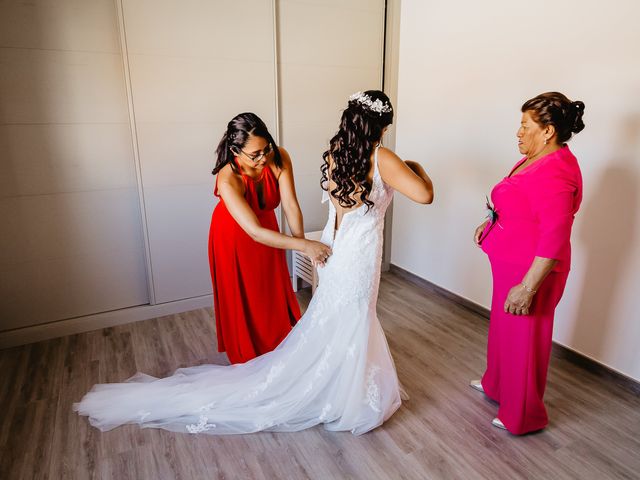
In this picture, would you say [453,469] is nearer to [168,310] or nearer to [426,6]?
[168,310]

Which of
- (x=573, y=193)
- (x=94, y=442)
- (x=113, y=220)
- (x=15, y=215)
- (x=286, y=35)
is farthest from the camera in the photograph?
(x=286, y=35)

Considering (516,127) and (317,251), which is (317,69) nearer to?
(516,127)

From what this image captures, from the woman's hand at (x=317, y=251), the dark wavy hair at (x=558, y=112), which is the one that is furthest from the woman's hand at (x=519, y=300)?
the woman's hand at (x=317, y=251)

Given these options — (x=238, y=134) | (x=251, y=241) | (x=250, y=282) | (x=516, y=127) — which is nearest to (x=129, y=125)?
(x=238, y=134)

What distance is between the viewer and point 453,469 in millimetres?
1910

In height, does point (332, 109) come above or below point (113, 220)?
above

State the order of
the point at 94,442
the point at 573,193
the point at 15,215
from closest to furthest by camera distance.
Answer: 1. the point at 573,193
2. the point at 94,442
3. the point at 15,215

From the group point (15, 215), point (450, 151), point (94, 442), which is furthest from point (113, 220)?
point (450, 151)

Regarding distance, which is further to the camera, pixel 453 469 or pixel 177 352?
pixel 177 352

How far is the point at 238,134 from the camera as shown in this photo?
7.20 ft

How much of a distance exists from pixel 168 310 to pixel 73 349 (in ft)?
2.27

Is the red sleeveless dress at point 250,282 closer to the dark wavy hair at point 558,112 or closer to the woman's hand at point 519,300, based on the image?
the woman's hand at point 519,300

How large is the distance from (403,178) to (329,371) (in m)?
0.95

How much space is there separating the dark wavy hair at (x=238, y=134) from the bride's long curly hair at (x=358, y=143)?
488 mm
